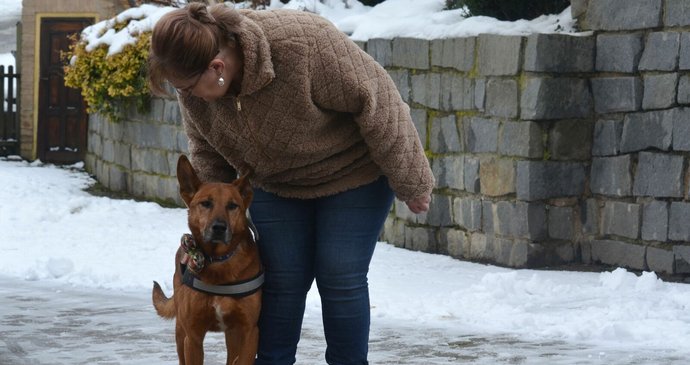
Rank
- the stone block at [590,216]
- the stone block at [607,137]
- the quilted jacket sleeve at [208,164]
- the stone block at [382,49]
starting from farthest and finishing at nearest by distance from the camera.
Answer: the stone block at [382,49] < the stone block at [590,216] < the stone block at [607,137] < the quilted jacket sleeve at [208,164]

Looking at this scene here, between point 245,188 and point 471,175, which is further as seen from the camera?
point 471,175

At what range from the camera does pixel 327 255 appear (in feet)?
15.4

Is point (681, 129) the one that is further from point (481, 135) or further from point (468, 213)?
point (468, 213)

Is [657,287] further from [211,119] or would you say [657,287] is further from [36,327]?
[211,119]

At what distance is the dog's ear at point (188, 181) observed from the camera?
4.80 m

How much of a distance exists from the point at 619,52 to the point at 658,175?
34.8 inches

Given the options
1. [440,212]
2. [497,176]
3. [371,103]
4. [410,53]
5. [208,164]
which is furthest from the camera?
[410,53]

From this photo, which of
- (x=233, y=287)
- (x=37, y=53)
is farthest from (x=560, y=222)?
(x=37, y=53)

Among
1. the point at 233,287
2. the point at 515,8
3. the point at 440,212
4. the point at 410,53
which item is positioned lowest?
the point at 440,212

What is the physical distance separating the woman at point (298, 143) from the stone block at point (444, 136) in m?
4.96

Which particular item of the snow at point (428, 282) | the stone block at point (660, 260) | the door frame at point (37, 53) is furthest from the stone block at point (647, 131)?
the door frame at point (37, 53)

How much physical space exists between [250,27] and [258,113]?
1.07 feet

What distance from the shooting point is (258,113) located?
4523mm

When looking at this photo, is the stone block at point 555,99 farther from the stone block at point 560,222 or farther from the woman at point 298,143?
the woman at point 298,143
